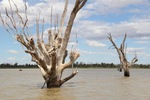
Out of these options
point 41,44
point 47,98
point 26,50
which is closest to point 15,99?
point 47,98

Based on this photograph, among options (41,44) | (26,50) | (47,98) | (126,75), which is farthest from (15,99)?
(126,75)

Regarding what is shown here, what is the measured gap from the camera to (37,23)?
15.1 metres

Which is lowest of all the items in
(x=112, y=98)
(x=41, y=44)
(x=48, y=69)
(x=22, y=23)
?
(x=112, y=98)

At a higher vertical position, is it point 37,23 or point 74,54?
point 37,23

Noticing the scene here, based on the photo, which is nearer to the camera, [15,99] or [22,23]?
[15,99]

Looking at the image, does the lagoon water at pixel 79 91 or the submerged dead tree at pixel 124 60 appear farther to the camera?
the submerged dead tree at pixel 124 60

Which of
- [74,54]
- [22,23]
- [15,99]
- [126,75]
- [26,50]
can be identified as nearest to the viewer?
[15,99]

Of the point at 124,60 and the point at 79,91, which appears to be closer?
the point at 79,91

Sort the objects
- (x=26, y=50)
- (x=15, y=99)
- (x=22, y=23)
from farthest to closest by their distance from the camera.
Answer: (x=22, y=23) → (x=26, y=50) → (x=15, y=99)

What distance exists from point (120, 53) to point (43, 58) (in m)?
16.4

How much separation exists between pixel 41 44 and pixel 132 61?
1691 cm

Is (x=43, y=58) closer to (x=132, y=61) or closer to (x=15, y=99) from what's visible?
(x=15, y=99)

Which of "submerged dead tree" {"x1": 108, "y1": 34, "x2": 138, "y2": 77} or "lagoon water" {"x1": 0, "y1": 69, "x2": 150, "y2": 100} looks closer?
"lagoon water" {"x1": 0, "y1": 69, "x2": 150, "y2": 100}

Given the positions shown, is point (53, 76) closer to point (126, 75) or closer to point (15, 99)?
point (15, 99)
